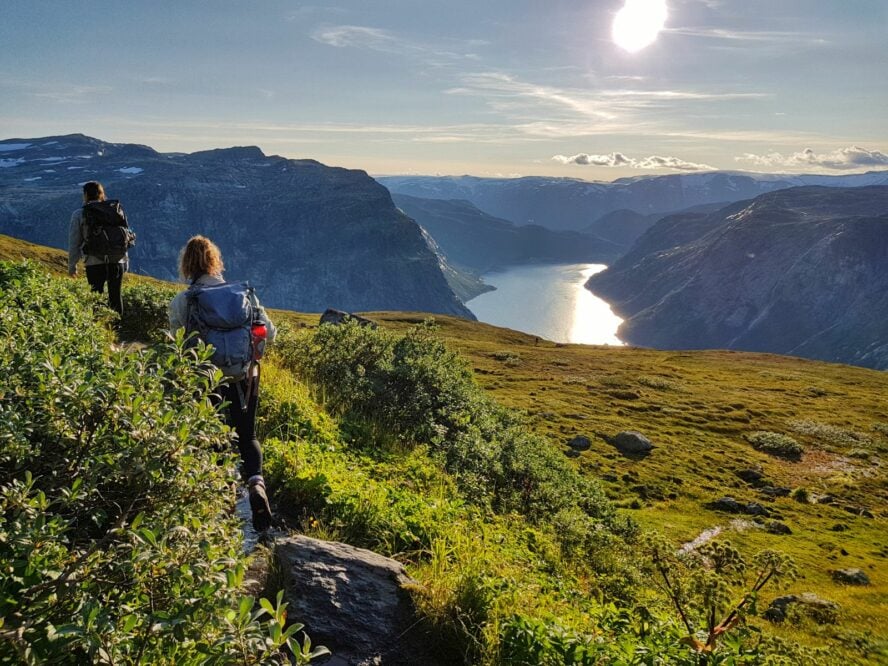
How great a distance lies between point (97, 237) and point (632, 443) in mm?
40863

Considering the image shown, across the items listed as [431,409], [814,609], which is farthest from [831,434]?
[431,409]

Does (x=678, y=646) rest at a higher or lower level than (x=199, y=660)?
lower

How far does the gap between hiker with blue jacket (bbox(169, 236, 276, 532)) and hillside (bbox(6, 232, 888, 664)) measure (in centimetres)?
116

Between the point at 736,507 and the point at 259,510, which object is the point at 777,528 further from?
the point at 259,510

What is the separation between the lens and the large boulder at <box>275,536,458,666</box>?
230 inches

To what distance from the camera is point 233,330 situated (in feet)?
24.6

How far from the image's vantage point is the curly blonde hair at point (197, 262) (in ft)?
26.4

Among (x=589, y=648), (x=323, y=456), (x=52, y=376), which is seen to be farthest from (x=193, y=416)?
(x=323, y=456)

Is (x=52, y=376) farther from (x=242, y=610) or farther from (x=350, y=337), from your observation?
(x=350, y=337)

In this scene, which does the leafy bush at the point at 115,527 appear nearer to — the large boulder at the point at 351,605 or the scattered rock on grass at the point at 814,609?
the large boulder at the point at 351,605

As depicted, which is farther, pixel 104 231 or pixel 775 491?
pixel 775 491

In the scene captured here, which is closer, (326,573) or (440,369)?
(326,573)

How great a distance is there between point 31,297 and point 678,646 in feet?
38.5

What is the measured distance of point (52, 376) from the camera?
4.09 meters
